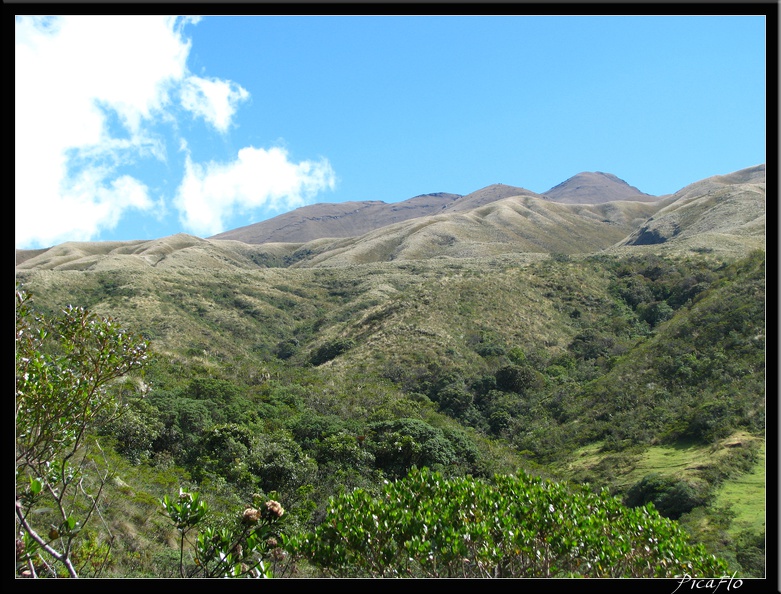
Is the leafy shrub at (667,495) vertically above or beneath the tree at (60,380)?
beneath

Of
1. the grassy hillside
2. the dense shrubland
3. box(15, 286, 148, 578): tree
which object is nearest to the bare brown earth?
the grassy hillside

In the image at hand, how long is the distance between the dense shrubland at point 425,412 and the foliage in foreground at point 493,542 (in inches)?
1.4

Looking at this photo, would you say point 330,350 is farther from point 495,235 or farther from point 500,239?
point 495,235

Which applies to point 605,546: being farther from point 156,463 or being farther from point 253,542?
point 156,463

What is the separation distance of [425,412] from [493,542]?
64.3 ft

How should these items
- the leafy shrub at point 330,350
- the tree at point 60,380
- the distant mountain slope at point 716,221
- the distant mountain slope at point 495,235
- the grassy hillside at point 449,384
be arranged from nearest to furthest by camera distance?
the tree at point 60,380 → the grassy hillside at point 449,384 → the leafy shrub at point 330,350 → the distant mountain slope at point 716,221 → the distant mountain slope at point 495,235

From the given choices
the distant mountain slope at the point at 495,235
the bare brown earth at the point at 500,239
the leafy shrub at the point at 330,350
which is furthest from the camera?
the distant mountain slope at the point at 495,235

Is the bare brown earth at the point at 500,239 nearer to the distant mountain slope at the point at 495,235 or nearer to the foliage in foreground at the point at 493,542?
the distant mountain slope at the point at 495,235

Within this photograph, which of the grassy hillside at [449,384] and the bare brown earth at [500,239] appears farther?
the bare brown earth at [500,239]

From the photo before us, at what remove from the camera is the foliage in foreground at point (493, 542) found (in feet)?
19.3

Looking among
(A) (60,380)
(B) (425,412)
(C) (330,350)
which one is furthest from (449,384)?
(A) (60,380)

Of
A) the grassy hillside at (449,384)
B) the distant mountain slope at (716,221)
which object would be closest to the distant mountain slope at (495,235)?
the distant mountain slope at (716,221)
